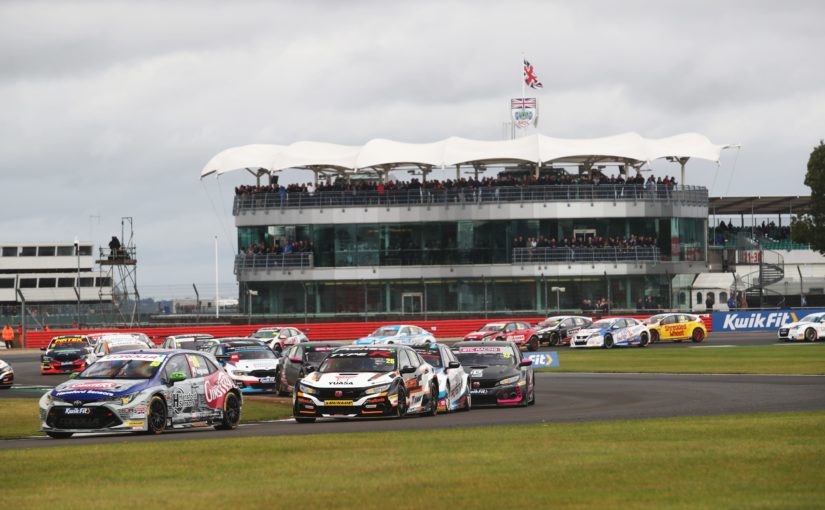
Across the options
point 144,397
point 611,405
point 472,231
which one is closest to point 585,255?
point 472,231

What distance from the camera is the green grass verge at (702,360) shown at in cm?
3991

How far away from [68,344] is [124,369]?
28058 mm

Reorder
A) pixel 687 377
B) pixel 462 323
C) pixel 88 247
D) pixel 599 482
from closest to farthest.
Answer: pixel 599 482, pixel 687 377, pixel 462 323, pixel 88 247

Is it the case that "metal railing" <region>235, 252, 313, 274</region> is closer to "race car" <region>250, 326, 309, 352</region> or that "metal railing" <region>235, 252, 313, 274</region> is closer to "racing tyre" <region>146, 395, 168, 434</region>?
"race car" <region>250, 326, 309, 352</region>

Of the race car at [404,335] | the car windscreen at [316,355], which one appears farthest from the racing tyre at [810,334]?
the car windscreen at [316,355]

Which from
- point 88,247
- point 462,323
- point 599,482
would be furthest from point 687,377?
point 88,247

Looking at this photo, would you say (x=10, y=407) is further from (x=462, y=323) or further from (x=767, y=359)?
(x=462, y=323)

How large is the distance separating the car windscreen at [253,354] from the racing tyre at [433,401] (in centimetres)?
1006

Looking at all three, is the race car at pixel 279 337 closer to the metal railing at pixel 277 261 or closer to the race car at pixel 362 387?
the metal railing at pixel 277 261

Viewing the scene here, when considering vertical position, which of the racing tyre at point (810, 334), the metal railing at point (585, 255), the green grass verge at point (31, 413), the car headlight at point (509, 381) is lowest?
the green grass verge at point (31, 413)

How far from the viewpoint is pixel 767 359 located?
44.7 metres

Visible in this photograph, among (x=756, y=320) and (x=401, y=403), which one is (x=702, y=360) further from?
(x=756, y=320)

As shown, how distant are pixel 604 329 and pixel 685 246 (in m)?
29.4

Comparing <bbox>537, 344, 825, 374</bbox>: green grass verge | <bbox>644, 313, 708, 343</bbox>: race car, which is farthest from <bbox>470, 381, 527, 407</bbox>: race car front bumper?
<bbox>644, 313, 708, 343</bbox>: race car
